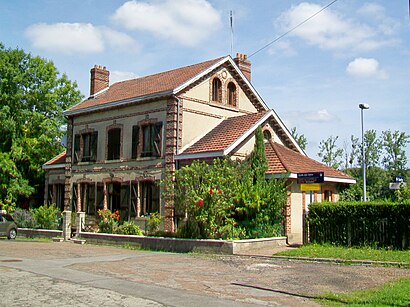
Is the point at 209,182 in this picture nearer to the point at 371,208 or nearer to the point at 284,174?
the point at 284,174

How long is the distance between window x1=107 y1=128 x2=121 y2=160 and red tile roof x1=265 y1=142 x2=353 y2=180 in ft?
27.2

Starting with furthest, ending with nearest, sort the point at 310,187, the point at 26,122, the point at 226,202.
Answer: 1. the point at 26,122
2. the point at 310,187
3. the point at 226,202

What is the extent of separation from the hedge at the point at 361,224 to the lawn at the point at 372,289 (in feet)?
1.89

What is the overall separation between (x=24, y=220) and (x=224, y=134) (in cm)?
1232

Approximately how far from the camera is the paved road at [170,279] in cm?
920

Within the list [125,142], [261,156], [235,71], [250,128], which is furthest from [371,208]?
[125,142]

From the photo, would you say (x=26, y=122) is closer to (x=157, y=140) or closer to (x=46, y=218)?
(x=46, y=218)

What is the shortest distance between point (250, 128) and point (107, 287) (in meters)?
13.8

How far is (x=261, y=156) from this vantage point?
21031 millimetres

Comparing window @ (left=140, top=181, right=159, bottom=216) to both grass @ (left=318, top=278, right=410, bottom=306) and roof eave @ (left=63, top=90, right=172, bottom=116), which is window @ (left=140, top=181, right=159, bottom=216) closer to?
roof eave @ (left=63, top=90, right=172, bottom=116)

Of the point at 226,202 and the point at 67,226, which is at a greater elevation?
the point at 226,202

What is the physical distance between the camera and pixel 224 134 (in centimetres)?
2388

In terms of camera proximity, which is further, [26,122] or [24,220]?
[26,122]

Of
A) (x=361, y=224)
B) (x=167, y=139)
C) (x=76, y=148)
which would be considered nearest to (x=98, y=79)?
(x=76, y=148)
